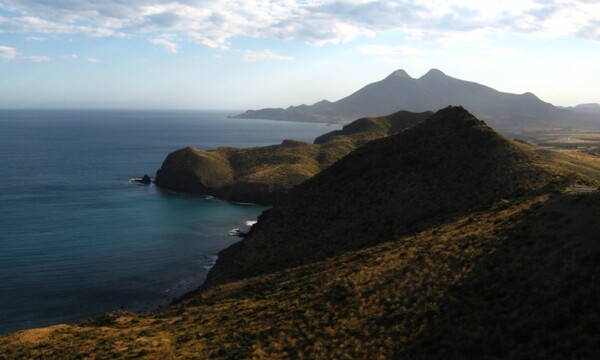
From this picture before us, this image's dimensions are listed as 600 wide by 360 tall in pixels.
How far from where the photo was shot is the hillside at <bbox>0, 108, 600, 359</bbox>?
26359 mm

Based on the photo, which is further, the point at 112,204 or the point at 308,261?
the point at 112,204

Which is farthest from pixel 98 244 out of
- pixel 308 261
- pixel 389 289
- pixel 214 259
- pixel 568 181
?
pixel 568 181

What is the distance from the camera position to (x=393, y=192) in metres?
61.9

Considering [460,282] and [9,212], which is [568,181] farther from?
[9,212]

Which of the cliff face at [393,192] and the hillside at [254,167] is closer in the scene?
the cliff face at [393,192]

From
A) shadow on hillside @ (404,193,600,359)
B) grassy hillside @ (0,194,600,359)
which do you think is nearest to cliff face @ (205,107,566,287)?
grassy hillside @ (0,194,600,359)

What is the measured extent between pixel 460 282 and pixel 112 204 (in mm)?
101279

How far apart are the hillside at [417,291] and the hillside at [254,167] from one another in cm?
6799

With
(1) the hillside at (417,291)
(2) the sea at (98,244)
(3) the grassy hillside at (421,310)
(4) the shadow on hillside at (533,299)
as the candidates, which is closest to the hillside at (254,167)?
(2) the sea at (98,244)

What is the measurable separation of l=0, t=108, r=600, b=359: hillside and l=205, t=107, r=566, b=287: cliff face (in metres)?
0.30

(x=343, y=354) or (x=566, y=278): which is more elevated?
(x=566, y=278)

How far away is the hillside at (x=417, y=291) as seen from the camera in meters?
26.4

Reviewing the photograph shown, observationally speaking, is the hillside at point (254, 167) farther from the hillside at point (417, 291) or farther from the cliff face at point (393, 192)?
the hillside at point (417, 291)

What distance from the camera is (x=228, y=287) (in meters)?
48.9
